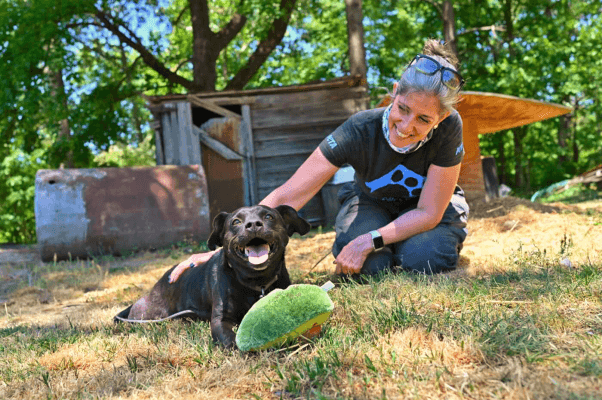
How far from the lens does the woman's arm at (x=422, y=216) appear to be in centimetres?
367

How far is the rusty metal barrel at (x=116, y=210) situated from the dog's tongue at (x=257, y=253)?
203 inches

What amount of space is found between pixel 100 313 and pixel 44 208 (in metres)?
4.03

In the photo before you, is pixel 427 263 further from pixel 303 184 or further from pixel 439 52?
pixel 439 52

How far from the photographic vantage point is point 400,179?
3920mm

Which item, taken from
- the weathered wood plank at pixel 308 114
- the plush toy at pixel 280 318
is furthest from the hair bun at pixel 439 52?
the weathered wood plank at pixel 308 114

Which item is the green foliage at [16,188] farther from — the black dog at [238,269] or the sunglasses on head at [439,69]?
the sunglasses on head at [439,69]

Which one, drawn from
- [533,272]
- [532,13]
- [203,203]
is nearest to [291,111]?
[203,203]

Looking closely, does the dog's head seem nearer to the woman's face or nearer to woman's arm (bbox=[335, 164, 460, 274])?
woman's arm (bbox=[335, 164, 460, 274])

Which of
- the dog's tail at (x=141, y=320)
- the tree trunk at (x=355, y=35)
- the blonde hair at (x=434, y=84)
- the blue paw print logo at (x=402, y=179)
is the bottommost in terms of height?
the dog's tail at (x=141, y=320)

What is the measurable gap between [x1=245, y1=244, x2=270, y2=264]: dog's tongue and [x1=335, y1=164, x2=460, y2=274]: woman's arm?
1002 mm

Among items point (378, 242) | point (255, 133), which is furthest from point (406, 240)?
point (255, 133)

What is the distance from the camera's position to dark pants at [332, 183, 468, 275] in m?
3.84

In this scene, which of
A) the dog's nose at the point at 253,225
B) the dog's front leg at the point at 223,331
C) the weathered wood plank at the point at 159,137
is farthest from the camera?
the weathered wood plank at the point at 159,137

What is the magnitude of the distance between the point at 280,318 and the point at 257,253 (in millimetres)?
544
